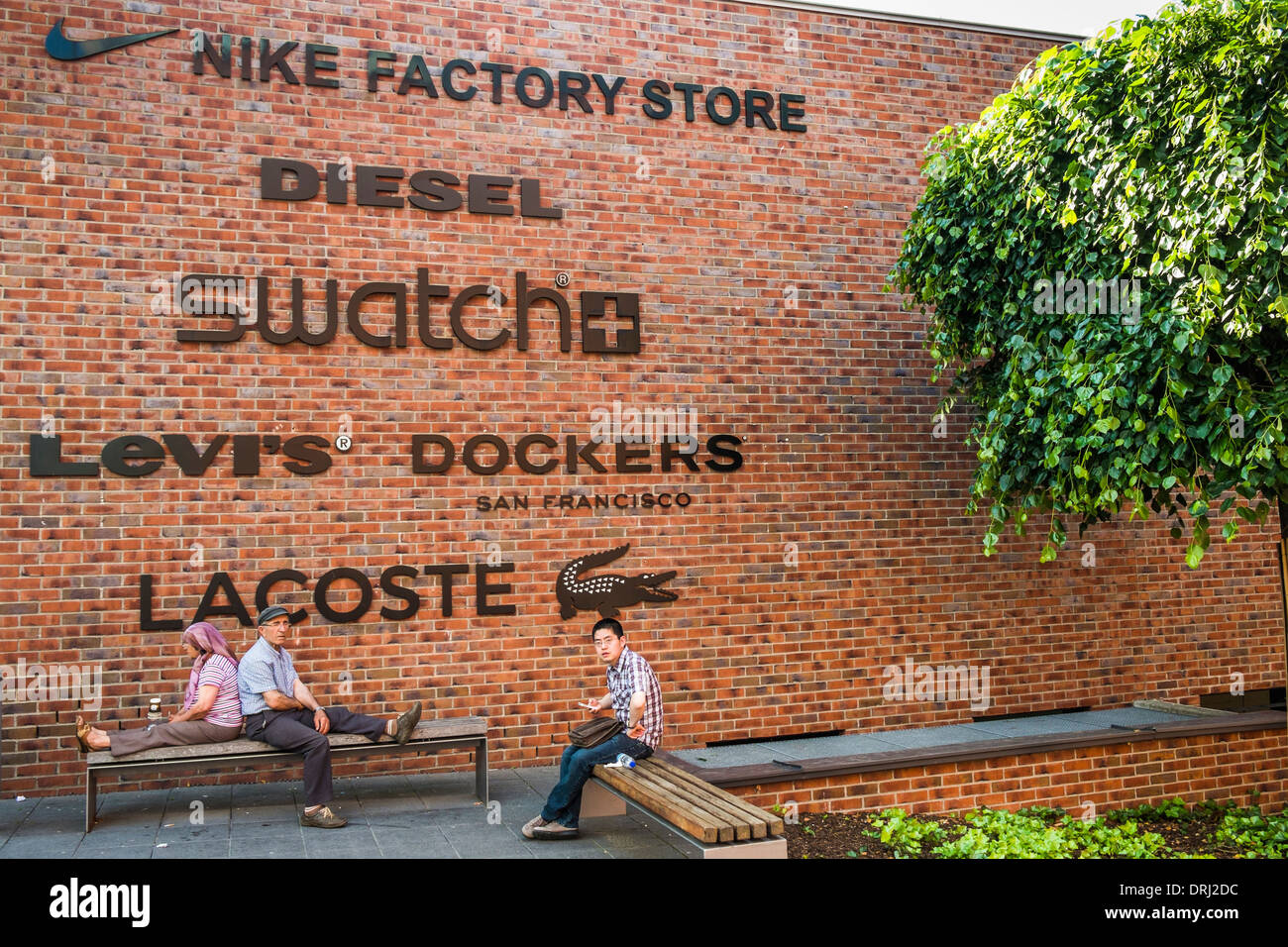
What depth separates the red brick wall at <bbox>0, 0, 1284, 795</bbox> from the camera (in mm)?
7062

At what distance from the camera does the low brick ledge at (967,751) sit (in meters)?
7.01

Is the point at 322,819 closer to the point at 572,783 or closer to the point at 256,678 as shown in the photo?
the point at 256,678

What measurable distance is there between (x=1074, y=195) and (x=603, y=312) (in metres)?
3.49

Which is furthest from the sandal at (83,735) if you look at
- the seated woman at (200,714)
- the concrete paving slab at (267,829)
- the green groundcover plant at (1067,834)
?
the green groundcover plant at (1067,834)

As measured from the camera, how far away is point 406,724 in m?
6.27

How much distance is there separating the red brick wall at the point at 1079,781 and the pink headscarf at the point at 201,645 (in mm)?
3405

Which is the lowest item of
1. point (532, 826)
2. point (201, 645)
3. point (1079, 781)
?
point (1079, 781)

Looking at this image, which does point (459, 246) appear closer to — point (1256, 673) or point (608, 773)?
point (608, 773)

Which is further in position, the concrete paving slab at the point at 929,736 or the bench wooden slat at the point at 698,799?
the concrete paving slab at the point at 929,736

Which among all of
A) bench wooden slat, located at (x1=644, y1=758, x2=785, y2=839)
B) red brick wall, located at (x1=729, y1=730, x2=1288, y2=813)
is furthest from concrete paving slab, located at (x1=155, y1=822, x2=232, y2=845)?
red brick wall, located at (x1=729, y1=730, x2=1288, y2=813)

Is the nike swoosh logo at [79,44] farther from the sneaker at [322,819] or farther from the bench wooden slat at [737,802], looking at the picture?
the bench wooden slat at [737,802]

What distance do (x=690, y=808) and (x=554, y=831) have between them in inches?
43.5

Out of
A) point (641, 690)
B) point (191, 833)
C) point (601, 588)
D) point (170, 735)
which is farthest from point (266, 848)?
point (601, 588)

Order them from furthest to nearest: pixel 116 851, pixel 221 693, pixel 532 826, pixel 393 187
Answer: pixel 393 187 < pixel 221 693 < pixel 532 826 < pixel 116 851
